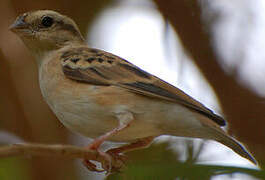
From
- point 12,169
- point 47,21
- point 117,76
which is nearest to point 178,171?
point 117,76

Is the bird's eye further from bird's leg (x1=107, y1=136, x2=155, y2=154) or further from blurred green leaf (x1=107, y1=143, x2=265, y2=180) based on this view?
blurred green leaf (x1=107, y1=143, x2=265, y2=180)

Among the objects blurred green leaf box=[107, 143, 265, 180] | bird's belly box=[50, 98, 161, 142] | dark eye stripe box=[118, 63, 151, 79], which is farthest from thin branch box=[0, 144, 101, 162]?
dark eye stripe box=[118, 63, 151, 79]

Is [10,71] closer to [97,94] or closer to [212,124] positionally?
[97,94]

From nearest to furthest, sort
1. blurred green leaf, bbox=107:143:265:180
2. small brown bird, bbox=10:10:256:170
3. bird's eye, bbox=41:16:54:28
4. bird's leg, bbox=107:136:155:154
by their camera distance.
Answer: blurred green leaf, bbox=107:143:265:180 < small brown bird, bbox=10:10:256:170 < bird's leg, bbox=107:136:155:154 < bird's eye, bbox=41:16:54:28

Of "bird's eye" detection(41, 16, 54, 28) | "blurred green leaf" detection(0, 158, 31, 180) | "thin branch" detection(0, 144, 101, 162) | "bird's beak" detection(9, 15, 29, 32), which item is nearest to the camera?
"thin branch" detection(0, 144, 101, 162)

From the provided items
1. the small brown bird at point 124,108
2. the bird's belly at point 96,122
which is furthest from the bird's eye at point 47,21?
the bird's belly at point 96,122

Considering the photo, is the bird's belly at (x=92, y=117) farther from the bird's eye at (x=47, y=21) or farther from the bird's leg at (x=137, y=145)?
the bird's eye at (x=47, y=21)

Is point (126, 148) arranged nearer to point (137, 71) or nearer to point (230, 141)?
point (137, 71)
